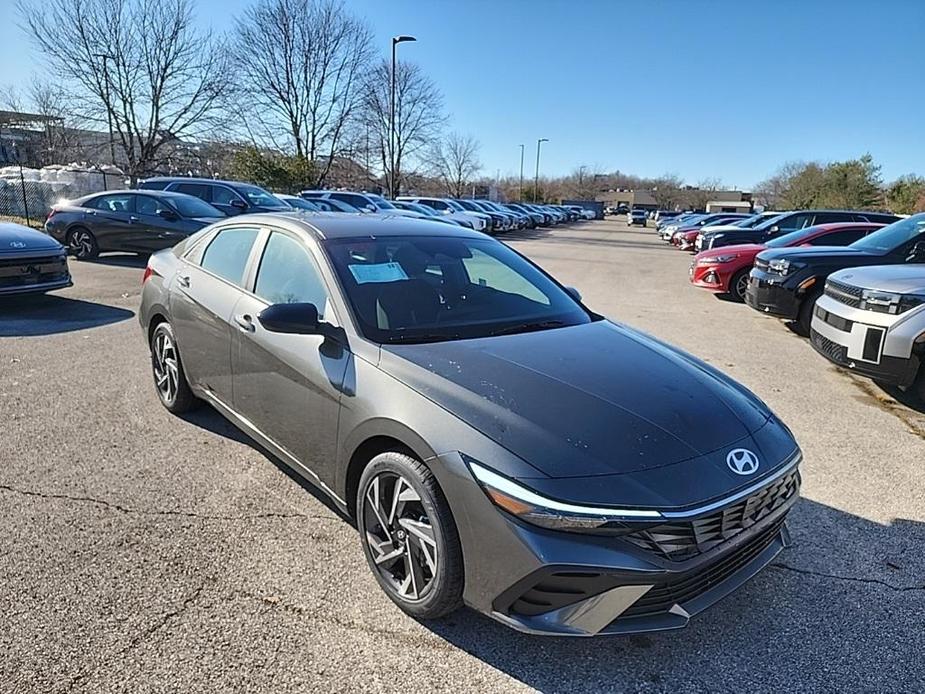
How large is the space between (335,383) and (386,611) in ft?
3.23

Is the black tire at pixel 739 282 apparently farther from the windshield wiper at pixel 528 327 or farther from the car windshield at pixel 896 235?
the windshield wiper at pixel 528 327

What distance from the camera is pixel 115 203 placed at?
1228cm

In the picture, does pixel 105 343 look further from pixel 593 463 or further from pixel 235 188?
pixel 235 188

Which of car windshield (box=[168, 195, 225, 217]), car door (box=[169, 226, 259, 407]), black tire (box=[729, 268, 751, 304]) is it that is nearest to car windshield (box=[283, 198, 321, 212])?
car windshield (box=[168, 195, 225, 217])

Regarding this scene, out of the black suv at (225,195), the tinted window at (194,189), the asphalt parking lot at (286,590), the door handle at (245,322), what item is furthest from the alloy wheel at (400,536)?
the tinted window at (194,189)

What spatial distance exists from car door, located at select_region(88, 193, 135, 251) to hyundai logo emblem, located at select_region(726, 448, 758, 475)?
497 inches

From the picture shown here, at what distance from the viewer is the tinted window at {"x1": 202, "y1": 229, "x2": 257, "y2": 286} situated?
3746 mm

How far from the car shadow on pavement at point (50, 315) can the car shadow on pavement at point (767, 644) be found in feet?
21.4

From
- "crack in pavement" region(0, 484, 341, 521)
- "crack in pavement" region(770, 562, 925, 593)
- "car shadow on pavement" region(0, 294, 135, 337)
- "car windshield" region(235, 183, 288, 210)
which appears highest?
"car windshield" region(235, 183, 288, 210)

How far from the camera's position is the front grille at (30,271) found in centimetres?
730

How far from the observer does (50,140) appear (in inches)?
1484

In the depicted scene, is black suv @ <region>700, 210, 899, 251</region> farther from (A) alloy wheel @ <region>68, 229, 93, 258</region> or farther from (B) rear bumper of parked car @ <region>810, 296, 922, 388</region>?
(A) alloy wheel @ <region>68, 229, 93, 258</region>

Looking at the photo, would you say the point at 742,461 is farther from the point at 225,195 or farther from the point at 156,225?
the point at 225,195

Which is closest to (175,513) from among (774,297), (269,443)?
(269,443)
